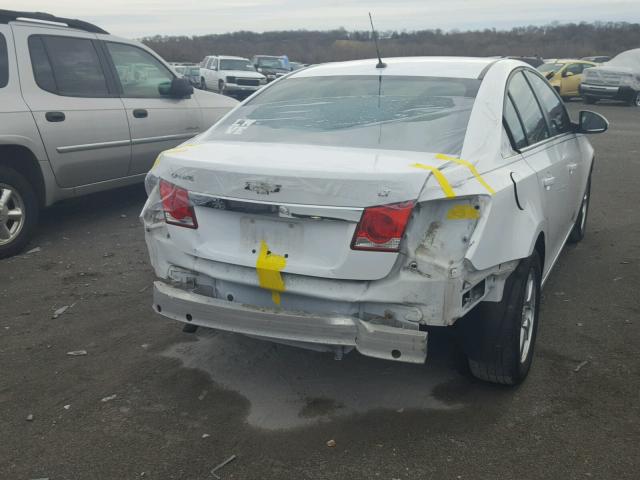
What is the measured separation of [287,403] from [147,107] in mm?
4706

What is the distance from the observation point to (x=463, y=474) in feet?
9.46

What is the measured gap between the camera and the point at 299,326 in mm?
3033

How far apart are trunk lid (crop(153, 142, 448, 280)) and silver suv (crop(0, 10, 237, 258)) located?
3168 millimetres

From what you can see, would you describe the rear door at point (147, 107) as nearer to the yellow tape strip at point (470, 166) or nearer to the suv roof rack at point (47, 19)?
the suv roof rack at point (47, 19)

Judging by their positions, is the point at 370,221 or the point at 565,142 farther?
the point at 565,142

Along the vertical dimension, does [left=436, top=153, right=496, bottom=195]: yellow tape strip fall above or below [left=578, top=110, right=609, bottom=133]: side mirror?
above

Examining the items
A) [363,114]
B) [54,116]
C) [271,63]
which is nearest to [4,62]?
[54,116]

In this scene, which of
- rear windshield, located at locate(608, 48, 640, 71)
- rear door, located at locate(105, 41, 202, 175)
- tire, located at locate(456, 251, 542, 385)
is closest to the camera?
tire, located at locate(456, 251, 542, 385)

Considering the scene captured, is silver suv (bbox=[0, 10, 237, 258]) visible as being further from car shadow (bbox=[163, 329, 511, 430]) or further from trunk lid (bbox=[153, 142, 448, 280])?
trunk lid (bbox=[153, 142, 448, 280])

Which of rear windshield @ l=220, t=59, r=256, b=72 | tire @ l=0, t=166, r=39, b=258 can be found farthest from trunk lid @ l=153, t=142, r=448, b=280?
rear windshield @ l=220, t=59, r=256, b=72

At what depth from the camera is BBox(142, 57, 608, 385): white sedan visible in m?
2.92

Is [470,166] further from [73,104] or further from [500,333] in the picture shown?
[73,104]

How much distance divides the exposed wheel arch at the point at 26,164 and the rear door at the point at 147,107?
1070mm

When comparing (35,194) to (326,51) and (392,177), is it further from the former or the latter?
(326,51)
